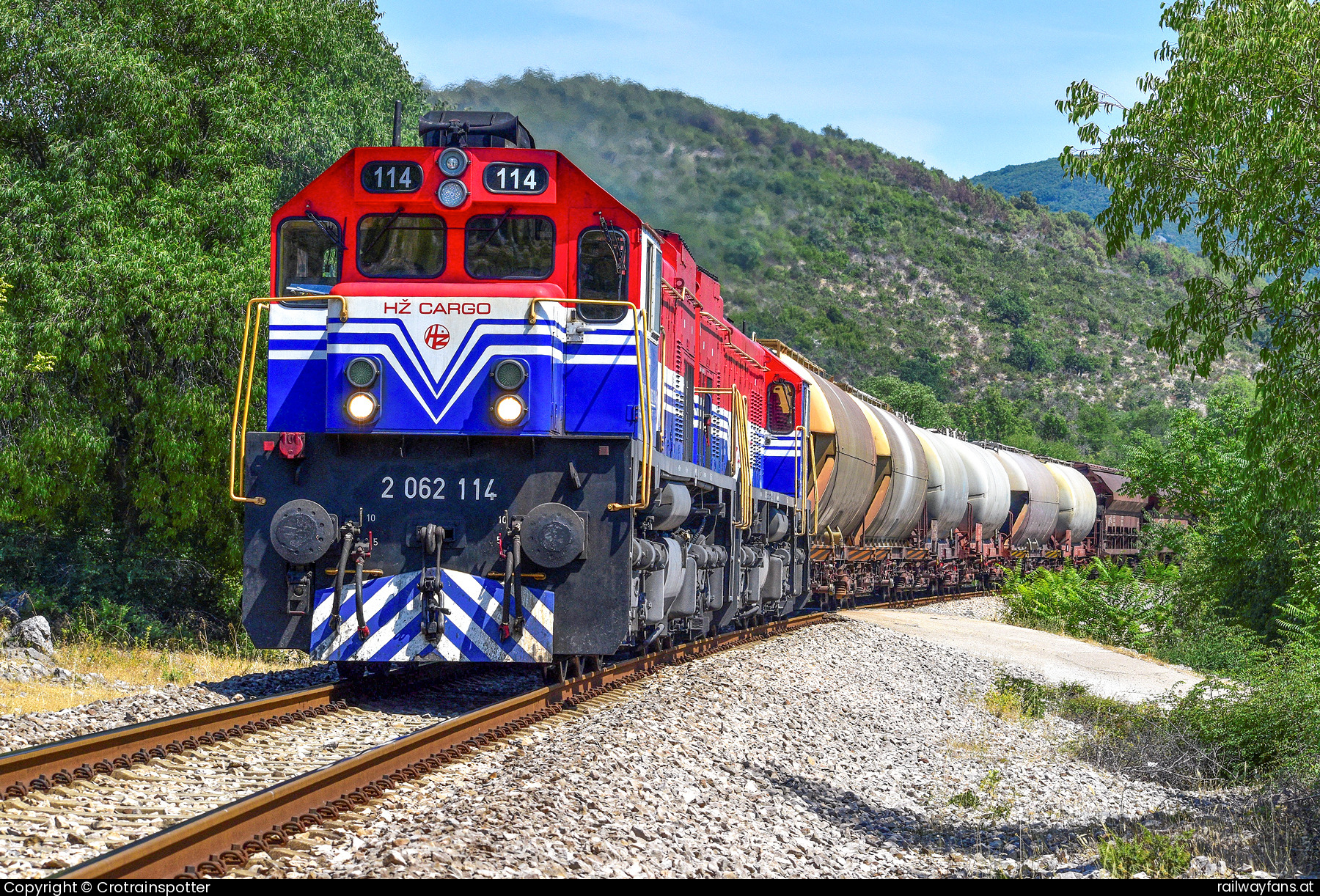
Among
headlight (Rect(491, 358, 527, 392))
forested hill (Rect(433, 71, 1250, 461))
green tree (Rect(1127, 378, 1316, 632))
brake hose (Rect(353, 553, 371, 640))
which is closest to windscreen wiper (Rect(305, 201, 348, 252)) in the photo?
headlight (Rect(491, 358, 527, 392))

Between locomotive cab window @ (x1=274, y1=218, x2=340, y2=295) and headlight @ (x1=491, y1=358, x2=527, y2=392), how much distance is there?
159cm

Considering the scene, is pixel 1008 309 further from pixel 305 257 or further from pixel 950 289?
pixel 305 257

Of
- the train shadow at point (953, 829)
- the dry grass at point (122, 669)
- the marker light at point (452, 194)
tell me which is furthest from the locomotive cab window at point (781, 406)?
the train shadow at point (953, 829)

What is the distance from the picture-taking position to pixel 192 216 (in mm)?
15289

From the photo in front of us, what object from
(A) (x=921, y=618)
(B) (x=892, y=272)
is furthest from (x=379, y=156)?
(B) (x=892, y=272)

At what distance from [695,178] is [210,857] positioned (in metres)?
18.7

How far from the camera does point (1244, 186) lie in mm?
8117

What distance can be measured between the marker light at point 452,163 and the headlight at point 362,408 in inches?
72.0

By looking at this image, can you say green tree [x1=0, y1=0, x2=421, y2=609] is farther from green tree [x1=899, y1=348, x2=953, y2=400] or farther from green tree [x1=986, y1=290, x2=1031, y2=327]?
green tree [x1=986, y1=290, x2=1031, y2=327]

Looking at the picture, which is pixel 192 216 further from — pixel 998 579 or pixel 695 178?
pixel 998 579

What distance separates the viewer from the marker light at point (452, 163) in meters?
9.51

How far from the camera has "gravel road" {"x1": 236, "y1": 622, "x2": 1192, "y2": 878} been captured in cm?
542

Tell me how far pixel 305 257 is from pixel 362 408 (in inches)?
58.2

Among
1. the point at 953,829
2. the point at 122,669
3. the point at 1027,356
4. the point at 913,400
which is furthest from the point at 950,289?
the point at 953,829
